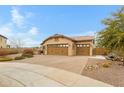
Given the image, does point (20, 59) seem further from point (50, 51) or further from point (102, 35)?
point (102, 35)

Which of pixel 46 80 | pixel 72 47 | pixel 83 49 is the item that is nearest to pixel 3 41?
pixel 46 80

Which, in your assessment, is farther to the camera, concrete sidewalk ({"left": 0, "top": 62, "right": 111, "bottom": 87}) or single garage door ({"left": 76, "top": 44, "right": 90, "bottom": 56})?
single garage door ({"left": 76, "top": 44, "right": 90, "bottom": 56})

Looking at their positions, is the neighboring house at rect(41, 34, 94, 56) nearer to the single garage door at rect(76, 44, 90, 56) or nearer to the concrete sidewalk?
the single garage door at rect(76, 44, 90, 56)

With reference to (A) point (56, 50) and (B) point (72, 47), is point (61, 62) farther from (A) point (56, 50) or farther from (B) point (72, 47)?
(B) point (72, 47)

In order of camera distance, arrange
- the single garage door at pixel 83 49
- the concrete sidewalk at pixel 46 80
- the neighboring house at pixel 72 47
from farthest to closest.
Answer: the single garage door at pixel 83 49 < the neighboring house at pixel 72 47 < the concrete sidewalk at pixel 46 80

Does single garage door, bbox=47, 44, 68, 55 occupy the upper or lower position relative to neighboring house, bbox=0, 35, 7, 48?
lower

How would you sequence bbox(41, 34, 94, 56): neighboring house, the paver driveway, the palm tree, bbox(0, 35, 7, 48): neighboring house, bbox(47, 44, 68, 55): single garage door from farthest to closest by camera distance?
bbox(41, 34, 94, 56): neighboring house → bbox(47, 44, 68, 55): single garage door → the paver driveway → the palm tree → bbox(0, 35, 7, 48): neighboring house

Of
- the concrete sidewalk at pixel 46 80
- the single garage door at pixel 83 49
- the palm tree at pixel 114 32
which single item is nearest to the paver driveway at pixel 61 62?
the concrete sidewalk at pixel 46 80

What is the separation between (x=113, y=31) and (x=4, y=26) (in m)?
4.61

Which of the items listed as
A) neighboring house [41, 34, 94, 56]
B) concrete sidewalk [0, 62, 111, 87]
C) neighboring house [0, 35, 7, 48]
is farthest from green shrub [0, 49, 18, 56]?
neighboring house [41, 34, 94, 56]

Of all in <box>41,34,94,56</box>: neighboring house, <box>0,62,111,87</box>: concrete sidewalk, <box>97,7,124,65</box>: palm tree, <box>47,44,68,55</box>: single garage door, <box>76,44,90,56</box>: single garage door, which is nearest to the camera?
<box>0,62,111,87</box>: concrete sidewalk

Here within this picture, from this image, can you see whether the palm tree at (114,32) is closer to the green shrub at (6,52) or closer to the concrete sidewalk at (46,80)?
the concrete sidewalk at (46,80)
